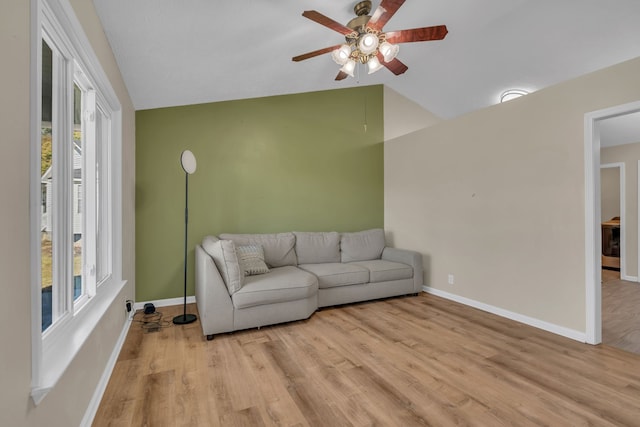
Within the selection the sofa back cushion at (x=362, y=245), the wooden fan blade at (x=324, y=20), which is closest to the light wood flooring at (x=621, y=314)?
the sofa back cushion at (x=362, y=245)

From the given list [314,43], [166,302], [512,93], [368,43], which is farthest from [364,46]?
[166,302]

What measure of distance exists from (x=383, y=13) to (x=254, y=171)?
2626 millimetres

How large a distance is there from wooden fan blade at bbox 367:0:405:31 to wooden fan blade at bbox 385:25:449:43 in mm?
133

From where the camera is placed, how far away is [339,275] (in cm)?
375

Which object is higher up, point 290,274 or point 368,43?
point 368,43

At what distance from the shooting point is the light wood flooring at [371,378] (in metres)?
1.80

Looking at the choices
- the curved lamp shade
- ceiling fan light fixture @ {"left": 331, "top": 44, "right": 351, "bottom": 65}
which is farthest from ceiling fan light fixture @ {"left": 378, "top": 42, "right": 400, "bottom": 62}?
the curved lamp shade

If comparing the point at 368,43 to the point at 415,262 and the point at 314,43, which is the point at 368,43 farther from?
the point at 415,262

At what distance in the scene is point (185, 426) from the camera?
67.7 inches

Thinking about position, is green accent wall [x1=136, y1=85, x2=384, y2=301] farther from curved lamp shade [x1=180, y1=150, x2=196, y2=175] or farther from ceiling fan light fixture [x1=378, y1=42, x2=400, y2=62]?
ceiling fan light fixture [x1=378, y1=42, x2=400, y2=62]

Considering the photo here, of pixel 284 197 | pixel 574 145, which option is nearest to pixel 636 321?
pixel 574 145

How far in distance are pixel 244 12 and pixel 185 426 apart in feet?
8.96

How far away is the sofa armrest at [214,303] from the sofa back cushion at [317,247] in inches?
57.1

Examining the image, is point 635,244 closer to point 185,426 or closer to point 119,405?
point 185,426
